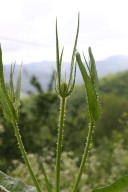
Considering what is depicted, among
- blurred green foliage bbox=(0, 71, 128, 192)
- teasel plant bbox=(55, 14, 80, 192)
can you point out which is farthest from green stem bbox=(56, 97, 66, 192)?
blurred green foliage bbox=(0, 71, 128, 192)

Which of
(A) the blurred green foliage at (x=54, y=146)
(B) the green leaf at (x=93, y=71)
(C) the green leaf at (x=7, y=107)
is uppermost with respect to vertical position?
(B) the green leaf at (x=93, y=71)

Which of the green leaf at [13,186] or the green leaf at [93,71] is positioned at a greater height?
the green leaf at [93,71]

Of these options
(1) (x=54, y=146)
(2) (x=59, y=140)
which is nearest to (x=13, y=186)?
(2) (x=59, y=140)

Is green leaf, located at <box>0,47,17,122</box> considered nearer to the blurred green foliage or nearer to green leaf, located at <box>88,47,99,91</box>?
green leaf, located at <box>88,47,99,91</box>

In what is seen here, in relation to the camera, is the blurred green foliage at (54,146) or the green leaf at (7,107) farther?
the blurred green foliage at (54,146)

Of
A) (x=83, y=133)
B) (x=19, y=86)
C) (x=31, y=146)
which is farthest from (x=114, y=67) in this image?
(x=19, y=86)

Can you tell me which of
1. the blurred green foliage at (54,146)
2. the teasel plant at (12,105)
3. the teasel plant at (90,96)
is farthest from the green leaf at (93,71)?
the blurred green foliage at (54,146)

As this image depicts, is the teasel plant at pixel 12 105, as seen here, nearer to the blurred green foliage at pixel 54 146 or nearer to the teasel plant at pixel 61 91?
the teasel plant at pixel 61 91

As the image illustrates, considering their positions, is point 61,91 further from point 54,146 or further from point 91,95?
point 54,146
